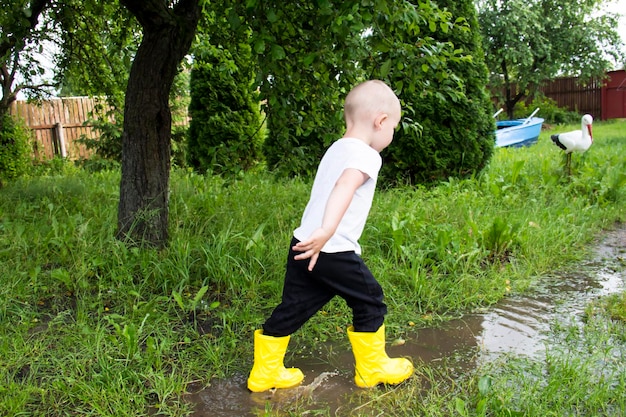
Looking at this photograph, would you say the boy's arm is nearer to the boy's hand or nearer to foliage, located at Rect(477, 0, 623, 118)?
the boy's hand

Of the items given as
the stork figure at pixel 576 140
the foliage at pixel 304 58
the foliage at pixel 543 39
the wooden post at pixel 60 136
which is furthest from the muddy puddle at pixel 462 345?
the foliage at pixel 543 39

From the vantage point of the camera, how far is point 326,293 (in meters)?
2.49

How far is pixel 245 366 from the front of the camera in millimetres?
2729

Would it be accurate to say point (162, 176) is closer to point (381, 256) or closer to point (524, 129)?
point (381, 256)

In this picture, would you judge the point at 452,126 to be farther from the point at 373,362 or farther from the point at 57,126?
the point at 57,126

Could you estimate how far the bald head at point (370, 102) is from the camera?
92.4 inches

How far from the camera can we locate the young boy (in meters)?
2.29

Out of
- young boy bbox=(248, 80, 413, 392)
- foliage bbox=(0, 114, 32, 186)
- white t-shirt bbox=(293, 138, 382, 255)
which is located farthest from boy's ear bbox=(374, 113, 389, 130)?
foliage bbox=(0, 114, 32, 186)

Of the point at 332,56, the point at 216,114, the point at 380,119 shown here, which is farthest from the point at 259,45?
the point at 216,114

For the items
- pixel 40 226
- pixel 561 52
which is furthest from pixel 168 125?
pixel 561 52

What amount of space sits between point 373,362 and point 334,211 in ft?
2.63

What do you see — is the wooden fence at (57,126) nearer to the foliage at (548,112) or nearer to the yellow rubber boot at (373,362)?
the yellow rubber boot at (373,362)

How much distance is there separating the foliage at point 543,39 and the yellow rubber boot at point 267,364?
17481 mm

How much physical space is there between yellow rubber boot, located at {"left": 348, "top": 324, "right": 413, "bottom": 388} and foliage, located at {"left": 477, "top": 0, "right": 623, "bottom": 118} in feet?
56.8
